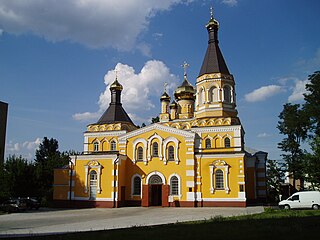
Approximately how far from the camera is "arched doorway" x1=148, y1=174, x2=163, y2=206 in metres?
31.2

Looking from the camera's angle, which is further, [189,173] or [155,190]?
[155,190]

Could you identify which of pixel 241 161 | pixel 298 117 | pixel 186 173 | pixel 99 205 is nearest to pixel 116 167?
pixel 99 205

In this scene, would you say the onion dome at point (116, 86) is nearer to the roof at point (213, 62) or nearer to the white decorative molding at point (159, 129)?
the white decorative molding at point (159, 129)

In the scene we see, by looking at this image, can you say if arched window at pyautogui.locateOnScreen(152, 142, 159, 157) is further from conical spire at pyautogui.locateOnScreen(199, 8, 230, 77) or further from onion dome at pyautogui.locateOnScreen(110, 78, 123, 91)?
onion dome at pyautogui.locateOnScreen(110, 78, 123, 91)

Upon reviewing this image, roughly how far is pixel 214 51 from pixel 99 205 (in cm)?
1982

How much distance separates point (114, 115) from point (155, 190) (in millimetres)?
11857

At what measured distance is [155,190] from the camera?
31531mm

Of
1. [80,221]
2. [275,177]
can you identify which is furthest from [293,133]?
[80,221]

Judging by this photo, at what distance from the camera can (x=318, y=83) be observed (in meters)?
37.5

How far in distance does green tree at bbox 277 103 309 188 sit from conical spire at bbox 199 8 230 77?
41.1 ft

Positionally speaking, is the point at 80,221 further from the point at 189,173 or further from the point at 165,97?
the point at 165,97

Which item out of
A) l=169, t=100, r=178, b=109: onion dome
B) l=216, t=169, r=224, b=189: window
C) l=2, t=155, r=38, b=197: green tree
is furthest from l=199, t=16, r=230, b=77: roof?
l=2, t=155, r=38, b=197: green tree

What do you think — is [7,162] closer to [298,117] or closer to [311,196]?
[311,196]

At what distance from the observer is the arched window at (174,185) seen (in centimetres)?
3038
